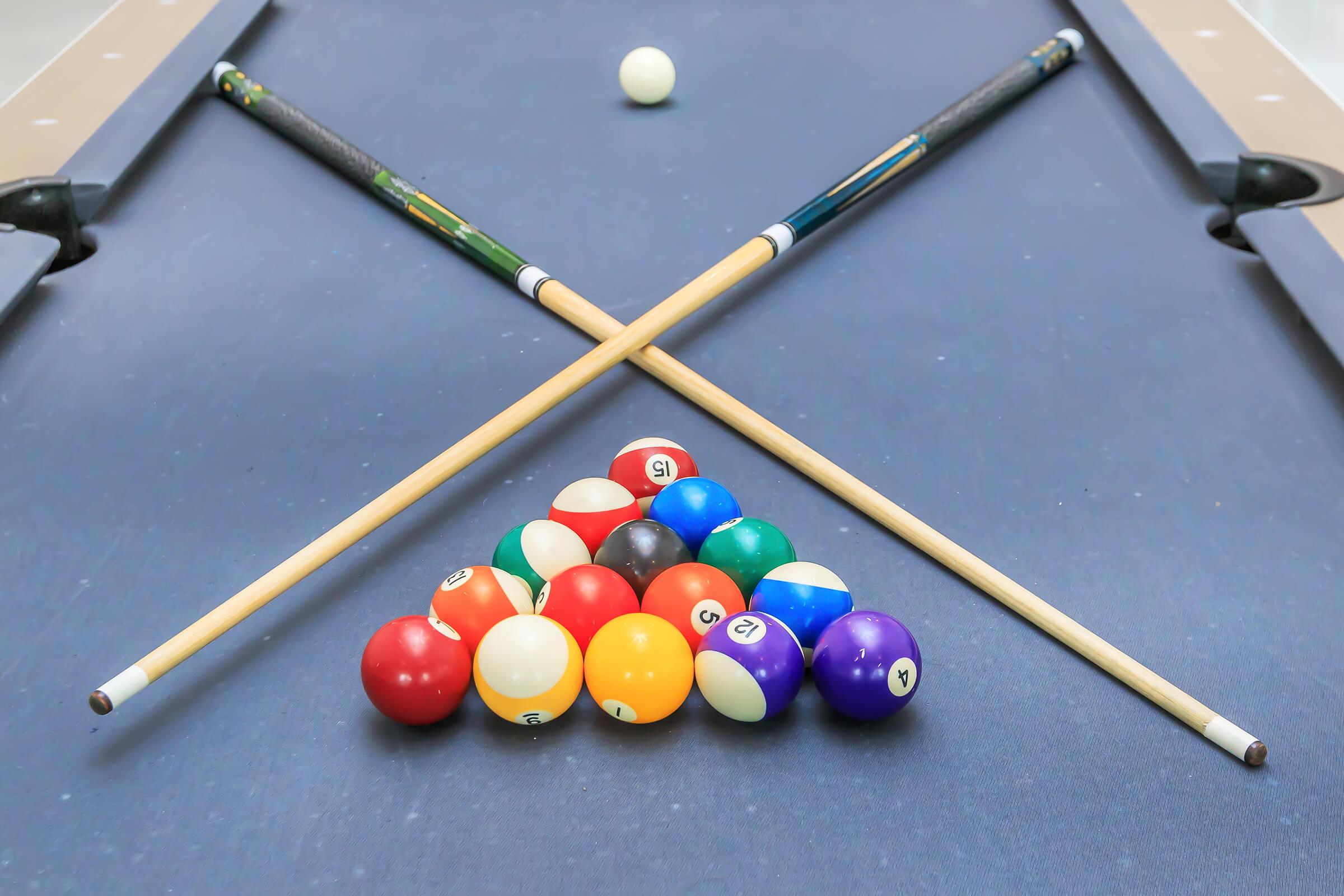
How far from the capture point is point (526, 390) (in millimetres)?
1805

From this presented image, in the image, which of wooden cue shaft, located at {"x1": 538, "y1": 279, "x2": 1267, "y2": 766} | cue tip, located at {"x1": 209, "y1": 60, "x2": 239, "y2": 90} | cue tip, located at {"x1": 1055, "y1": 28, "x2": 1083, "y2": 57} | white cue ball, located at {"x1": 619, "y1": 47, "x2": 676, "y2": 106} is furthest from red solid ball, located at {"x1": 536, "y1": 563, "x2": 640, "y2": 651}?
cue tip, located at {"x1": 1055, "y1": 28, "x2": 1083, "y2": 57}

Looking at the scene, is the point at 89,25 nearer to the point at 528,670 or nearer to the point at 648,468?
the point at 648,468

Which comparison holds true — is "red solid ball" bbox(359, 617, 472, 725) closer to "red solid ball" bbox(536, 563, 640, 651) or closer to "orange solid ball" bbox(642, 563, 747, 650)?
"red solid ball" bbox(536, 563, 640, 651)

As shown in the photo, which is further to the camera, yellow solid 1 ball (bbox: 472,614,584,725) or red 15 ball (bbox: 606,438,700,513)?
red 15 ball (bbox: 606,438,700,513)

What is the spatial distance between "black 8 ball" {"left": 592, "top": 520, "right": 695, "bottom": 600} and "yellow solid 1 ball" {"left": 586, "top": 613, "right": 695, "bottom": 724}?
0.12 m

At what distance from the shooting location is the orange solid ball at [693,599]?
133 cm

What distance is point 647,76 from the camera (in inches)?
96.0

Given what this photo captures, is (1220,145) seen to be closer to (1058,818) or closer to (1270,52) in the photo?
(1270,52)

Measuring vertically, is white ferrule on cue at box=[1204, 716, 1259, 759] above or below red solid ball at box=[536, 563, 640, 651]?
above

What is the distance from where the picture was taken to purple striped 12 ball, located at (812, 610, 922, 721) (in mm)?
1215

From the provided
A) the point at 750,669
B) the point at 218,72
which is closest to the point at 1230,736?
the point at 750,669

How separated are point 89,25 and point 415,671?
460 cm

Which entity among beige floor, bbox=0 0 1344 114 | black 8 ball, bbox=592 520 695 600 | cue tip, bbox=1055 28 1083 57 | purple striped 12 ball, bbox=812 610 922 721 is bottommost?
beige floor, bbox=0 0 1344 114

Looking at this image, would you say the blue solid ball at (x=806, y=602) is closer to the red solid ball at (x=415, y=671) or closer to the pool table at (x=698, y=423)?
the pool table at (x=698, y=423)
